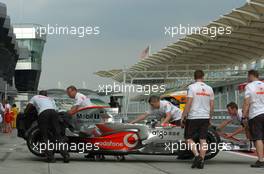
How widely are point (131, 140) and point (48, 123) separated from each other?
66.2 inches

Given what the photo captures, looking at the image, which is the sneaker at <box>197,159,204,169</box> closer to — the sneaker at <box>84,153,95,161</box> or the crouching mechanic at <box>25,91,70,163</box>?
the crouching mechanic at <box>25,91,70,163</box>

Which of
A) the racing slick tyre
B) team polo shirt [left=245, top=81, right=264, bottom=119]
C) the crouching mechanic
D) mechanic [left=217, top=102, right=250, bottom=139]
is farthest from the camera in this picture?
mechanic [left=217, top=102, right=250, bottom=139]

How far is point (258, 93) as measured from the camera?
1080 cm

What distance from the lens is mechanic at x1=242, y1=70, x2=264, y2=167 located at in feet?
34.9

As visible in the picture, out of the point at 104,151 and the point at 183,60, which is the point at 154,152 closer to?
the point at 104,151

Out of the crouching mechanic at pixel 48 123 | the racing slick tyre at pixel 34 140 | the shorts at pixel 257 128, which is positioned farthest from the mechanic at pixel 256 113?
the racing slick tyre at pixel 34 140

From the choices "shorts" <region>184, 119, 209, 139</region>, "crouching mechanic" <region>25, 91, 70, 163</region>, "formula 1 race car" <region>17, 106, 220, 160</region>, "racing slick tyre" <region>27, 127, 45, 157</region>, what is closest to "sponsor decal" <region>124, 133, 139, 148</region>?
"formula 1 race car" <region>17, 106, 220, 160</region>

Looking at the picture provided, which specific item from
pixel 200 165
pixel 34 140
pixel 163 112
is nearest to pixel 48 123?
pixel 34 140

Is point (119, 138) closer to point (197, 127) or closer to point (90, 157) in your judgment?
point (90, 157)

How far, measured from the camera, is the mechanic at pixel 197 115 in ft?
34.3

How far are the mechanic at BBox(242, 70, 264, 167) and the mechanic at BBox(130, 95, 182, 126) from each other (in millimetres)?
1612

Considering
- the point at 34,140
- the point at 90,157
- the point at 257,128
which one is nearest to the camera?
the point at 257,128

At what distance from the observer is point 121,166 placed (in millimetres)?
10789

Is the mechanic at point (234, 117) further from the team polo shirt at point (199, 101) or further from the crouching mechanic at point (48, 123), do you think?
the crouching mechanic at point (48, 123)
